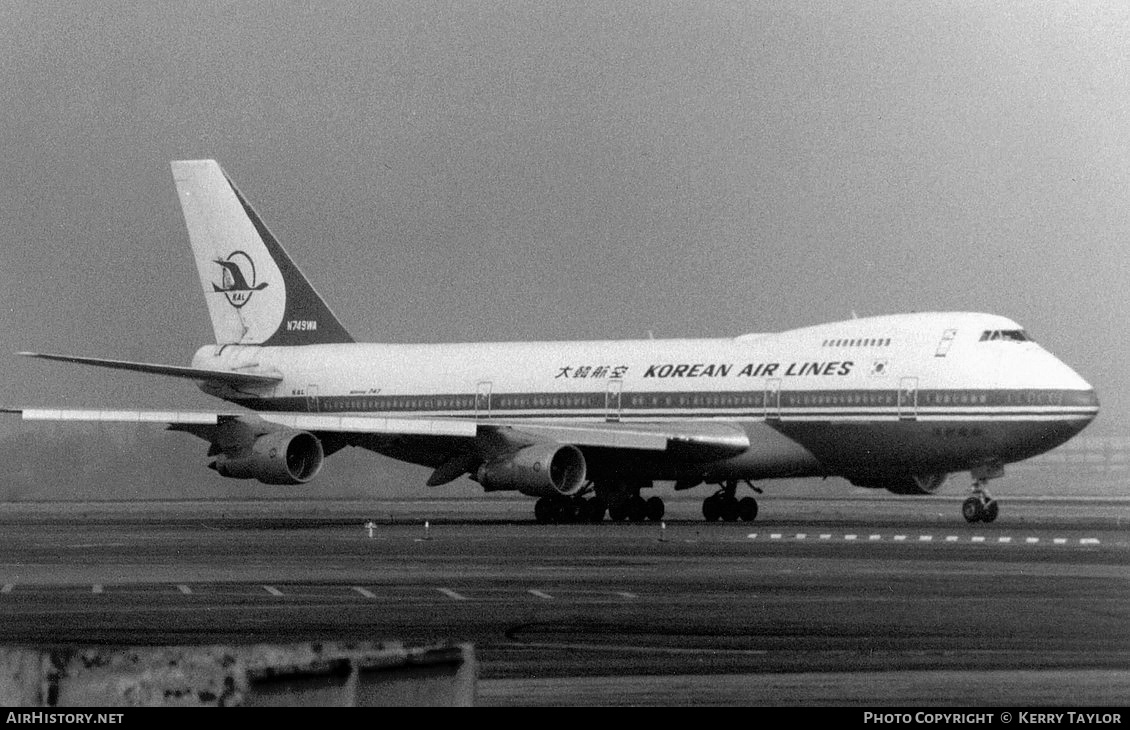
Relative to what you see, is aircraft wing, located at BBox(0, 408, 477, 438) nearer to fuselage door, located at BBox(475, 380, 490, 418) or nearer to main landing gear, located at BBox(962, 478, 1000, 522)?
fuselage door, located at BBox(475, 380, 490, 418)

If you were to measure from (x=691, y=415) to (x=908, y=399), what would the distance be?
5.07 m

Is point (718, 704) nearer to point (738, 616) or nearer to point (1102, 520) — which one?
point (738, 616)

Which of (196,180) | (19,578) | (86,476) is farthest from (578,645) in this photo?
(86,476)

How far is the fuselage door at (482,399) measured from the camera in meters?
44.1

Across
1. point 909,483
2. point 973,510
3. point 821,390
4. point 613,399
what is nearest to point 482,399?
point 613,399

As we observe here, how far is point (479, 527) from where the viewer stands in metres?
37.8

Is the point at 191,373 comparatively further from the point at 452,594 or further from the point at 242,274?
the point at 452,594

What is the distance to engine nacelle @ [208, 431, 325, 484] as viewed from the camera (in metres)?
38.6

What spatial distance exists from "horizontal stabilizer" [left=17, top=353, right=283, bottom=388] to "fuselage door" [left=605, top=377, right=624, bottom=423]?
32.6 ft

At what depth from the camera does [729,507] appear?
41656 millimetres

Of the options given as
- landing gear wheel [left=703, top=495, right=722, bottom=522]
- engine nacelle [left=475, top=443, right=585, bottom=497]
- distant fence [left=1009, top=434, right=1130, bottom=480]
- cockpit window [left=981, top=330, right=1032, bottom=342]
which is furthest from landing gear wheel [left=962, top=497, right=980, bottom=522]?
distant fence [left=1009, top=434, right=1130, bottom=480]

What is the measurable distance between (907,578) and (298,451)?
19.4m

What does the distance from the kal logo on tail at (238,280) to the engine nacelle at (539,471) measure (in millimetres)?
13061

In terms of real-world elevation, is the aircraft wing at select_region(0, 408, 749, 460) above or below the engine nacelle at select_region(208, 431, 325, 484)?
above
